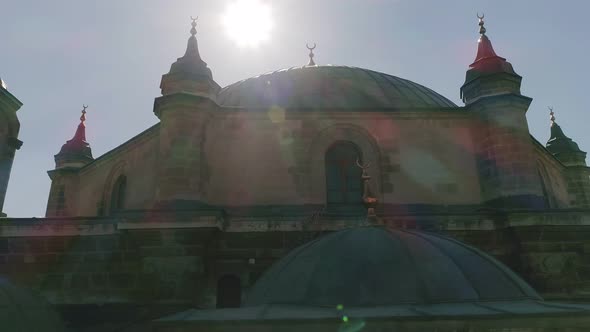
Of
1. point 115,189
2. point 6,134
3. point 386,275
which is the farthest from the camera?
point 115,189

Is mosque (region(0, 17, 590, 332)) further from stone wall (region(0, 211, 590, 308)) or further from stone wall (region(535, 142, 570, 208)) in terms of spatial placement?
stone wall (region(535, 142, 570, 208))

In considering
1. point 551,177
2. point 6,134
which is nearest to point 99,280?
point 6,134

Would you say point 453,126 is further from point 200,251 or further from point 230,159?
point 200,251

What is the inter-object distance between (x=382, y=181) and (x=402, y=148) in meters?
1.09

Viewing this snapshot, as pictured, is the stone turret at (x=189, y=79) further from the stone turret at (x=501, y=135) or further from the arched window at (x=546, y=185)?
the arched window at (x=546, y=185)

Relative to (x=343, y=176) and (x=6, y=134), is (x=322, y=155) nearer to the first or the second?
(x=343, y=176)

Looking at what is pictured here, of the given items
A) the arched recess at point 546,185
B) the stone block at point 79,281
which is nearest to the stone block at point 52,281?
the stone block at point 79,281

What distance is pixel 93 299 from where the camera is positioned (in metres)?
9.97

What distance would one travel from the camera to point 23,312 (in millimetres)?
8312

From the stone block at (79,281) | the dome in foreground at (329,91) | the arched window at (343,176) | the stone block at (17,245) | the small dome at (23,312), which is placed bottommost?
the small dome at (23,312)

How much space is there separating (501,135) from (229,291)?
A: 24.1 ft

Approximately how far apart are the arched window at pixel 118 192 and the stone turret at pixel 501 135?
996cm

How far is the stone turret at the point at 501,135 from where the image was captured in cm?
1048

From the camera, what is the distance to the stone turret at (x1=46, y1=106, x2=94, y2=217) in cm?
1669
